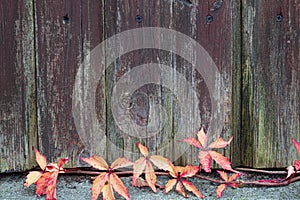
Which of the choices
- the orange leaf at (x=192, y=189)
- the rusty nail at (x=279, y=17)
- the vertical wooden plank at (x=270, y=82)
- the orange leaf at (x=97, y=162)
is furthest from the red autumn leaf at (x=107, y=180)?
the rusty nail at (x=279, y=17)

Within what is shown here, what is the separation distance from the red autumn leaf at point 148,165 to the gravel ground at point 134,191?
5cm

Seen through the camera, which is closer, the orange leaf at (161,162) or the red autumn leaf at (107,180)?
the red autumn leaf at (107,180)

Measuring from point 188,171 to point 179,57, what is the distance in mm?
453

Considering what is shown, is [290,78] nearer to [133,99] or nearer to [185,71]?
[185,71]

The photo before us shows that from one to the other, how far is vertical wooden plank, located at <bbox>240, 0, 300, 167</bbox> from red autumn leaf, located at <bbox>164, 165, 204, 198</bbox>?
255 millimetres

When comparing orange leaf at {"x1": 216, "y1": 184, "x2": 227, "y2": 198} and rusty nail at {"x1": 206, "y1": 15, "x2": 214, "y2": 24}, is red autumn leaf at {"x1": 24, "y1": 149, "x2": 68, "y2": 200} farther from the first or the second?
rusty nail at {"x1": 206, "y1": 15, "x2": 214, "y2": 24}

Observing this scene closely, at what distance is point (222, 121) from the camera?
1808 mm

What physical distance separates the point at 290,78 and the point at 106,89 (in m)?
0.74

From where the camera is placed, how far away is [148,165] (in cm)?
175

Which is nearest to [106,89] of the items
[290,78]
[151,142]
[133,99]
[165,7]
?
[133,99]

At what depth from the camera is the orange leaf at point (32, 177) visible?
1688mm

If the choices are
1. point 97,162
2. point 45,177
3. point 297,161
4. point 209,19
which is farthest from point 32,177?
point 297,161

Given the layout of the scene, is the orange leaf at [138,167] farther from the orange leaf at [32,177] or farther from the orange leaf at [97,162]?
the orange leaf at [32,177]

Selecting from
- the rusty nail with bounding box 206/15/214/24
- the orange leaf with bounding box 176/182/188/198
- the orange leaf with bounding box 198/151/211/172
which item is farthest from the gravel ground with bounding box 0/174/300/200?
the rusty nail with bounding box 206/15/214/24
